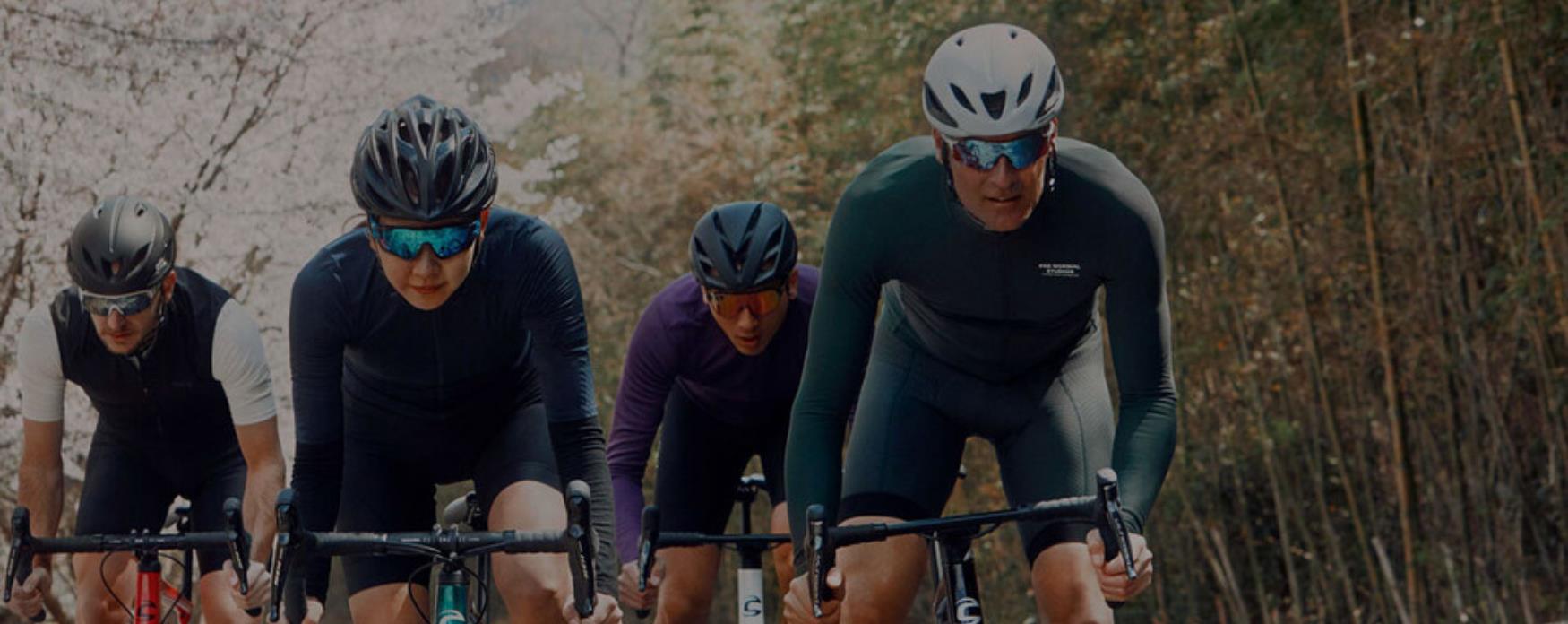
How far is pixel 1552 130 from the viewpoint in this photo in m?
8.76

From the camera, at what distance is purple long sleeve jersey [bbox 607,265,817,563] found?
282 inches

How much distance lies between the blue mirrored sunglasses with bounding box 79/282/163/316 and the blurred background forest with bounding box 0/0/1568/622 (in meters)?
3.21

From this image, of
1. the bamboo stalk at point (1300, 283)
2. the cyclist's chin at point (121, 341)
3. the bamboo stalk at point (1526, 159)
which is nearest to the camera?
the cyclist's chin at point (121, 341)

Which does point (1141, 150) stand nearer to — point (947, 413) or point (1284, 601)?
point (1284, 601)

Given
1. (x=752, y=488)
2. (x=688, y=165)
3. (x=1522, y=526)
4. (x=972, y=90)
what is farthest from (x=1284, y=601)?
(x=688, y=165)

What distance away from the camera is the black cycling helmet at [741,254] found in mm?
6840

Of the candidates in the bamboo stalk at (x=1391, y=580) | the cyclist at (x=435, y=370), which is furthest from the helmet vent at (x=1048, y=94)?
the bamboo stalk at (x=1391, y=580)

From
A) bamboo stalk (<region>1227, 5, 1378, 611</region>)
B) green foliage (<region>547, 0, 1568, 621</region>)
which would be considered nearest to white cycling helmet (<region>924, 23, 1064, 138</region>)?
green foliage (<region>547, 0, 1568, 621</region>)

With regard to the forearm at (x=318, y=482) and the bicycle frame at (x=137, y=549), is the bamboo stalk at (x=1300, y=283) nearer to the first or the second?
the bicycle frame at (x=137, y=549)

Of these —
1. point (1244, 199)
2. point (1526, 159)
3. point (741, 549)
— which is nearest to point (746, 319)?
point (741, 549)

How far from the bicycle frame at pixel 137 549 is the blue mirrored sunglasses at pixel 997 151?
2198 millimetres

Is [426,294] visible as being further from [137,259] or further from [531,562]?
[137,259]

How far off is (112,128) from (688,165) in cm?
1396

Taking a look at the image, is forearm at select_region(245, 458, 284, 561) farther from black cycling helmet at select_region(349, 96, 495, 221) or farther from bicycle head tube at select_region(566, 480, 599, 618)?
bicycle head tube at select_region(566, 480, 599, 618)
